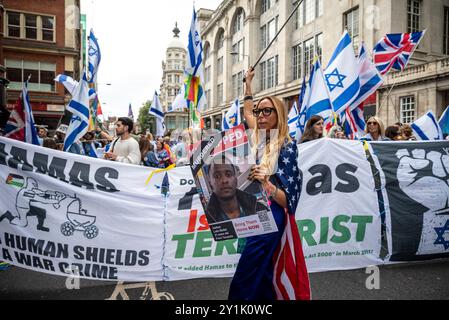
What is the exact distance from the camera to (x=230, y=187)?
2.13 meters

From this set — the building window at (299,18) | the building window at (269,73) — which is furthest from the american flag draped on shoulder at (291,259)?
the building window at (269,73)

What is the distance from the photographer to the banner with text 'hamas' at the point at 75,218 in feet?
11.5

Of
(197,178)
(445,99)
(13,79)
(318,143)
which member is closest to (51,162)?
(197,178)

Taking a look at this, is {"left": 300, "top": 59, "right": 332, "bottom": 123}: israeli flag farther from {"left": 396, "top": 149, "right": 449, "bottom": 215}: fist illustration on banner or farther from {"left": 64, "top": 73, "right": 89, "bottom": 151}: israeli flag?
{"left": 64, "top": 73, "right": 89, "bottom": 151}: israeli flag

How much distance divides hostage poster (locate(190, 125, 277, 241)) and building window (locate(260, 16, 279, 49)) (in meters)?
36.9

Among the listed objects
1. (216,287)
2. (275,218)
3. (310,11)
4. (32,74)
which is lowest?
(216,287)

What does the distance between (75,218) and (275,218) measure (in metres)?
2.36

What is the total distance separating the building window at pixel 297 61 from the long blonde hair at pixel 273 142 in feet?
103

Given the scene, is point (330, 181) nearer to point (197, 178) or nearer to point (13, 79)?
point (197, 178)

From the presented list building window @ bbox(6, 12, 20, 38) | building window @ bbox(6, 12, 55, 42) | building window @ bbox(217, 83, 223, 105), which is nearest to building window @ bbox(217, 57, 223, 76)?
building window @ bbox(217, 83, 223, 105)

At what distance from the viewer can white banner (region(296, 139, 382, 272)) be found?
13.5 feet

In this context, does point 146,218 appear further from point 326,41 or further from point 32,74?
point 32,74

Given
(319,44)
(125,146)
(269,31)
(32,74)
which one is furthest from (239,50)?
(125,146)

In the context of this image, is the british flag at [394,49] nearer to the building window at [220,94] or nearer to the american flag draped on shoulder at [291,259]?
the american flag draped on shoulder at [291,259]
